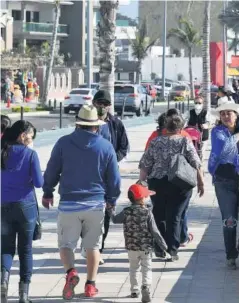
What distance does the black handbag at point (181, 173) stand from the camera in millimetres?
10438

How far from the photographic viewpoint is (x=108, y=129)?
37.0 ft

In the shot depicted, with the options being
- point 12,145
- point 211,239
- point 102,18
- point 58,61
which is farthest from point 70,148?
point 58,61

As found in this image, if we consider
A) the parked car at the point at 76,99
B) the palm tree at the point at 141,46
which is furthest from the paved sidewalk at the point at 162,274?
the palm tree at the point at 141,46

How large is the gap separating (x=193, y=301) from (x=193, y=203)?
22.5 feet

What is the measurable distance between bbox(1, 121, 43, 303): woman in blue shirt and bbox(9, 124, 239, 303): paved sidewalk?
1.47 ft

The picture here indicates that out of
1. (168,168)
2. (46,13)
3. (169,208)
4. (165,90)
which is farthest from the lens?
(46,13)

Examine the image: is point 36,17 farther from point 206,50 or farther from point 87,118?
point 87,118

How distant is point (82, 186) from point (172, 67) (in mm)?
84550

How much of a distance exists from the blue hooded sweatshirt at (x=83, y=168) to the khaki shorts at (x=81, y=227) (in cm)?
7

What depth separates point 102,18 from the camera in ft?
70.2

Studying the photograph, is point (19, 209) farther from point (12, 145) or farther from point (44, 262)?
point (44, 262)

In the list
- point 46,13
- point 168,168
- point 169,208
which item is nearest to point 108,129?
point 168,168

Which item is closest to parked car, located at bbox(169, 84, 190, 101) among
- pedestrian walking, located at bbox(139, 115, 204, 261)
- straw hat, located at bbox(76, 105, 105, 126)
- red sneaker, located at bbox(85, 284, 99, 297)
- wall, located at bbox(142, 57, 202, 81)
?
wall, located at bbox(142, 57, 202, 81)

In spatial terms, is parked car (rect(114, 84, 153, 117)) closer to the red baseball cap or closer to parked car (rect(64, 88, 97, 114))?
parked car (rect(64, 88, 97, 114))
